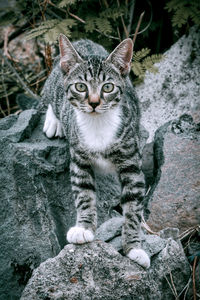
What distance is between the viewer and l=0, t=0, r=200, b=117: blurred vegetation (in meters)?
4.68

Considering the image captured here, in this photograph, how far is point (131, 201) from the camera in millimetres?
3086

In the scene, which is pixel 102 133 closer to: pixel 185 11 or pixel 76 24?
pixel 76 24

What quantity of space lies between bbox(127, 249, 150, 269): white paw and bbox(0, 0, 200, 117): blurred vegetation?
2621mm

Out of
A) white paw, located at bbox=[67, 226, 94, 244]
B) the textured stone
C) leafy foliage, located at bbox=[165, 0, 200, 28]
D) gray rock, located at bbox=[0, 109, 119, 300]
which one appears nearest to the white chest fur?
gray rock, located at bbox=[0, 109, 119, 300]

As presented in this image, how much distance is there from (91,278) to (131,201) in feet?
A: 2.54

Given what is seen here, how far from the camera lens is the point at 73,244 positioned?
277cm

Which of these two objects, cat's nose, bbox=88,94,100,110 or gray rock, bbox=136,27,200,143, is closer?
cat's nose, bbox=88,94,100,110

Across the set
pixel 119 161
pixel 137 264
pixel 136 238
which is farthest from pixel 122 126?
pixel 137 264

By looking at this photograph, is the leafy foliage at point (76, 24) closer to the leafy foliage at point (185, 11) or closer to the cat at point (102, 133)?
the leafy foliage at point (185, 11)

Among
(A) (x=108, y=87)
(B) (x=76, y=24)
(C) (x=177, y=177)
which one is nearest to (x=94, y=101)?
(A) (x=108, y=87)

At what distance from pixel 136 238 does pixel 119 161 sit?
0.67 meters

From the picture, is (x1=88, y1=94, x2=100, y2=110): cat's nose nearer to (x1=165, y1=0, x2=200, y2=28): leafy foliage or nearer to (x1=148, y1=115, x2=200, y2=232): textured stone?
(x1=148, y1=115, x2=200, y2=232): textured stone

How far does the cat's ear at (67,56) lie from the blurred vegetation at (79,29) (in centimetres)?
126

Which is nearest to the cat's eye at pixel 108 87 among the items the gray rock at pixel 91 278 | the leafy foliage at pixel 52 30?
the gray rock at pixel 91 278
